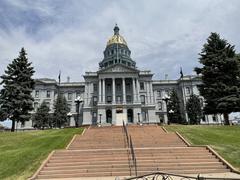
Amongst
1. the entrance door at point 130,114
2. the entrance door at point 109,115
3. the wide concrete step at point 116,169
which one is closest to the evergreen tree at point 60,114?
the entrance door at point 109,115

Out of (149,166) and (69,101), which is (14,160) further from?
(69,101)

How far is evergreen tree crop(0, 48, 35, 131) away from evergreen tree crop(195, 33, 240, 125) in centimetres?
2438

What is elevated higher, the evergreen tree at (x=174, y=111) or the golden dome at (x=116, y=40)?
the golden dome at (x=116, y=40)

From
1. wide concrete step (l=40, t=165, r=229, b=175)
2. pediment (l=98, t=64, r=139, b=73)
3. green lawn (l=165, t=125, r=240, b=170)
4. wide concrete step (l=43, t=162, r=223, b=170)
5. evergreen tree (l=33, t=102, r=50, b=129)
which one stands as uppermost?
pediment (l=98, t=64, r=139, b=73)

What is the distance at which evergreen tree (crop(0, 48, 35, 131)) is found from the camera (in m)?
32.8

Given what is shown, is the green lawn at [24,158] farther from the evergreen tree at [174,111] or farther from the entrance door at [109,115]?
the entrance door at [109,115]

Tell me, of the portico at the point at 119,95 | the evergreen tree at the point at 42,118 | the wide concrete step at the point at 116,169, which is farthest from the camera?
the portico at the point at 119,95

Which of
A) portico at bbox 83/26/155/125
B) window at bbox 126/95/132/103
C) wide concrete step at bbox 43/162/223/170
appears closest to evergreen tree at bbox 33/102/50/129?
portico at bbox 83/26/155/125

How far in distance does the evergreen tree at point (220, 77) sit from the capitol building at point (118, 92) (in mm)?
23906

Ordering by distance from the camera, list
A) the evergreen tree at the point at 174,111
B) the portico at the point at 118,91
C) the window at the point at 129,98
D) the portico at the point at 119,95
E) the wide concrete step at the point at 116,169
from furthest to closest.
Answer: the window at the point at 129,98
the portico at the point at 118,91
the portico at the point at 119,95
the evergreen tree at the point at 174,111
the wide concrete step at the point at 116,169

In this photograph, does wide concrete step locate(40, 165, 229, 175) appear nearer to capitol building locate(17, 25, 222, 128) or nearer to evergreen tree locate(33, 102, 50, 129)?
capitol building locate(17, 25, 222, 128)

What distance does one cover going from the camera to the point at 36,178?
12.1 metres

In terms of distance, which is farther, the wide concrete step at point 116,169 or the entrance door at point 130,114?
the entrance door at point 130,114

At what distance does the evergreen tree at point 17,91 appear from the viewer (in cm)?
3281
